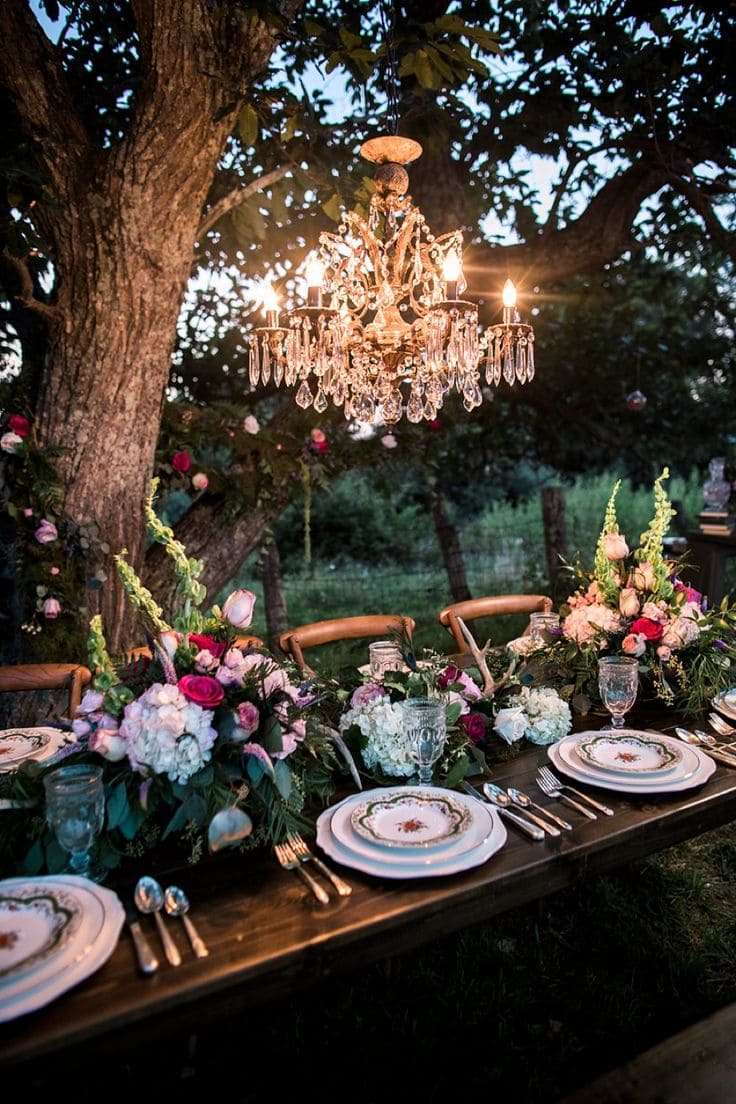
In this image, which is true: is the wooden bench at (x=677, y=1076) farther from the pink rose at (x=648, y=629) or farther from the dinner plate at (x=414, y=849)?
the pink rose at (x=648, y=629)

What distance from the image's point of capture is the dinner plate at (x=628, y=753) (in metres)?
1.43

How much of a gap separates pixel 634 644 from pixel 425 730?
0.72 m

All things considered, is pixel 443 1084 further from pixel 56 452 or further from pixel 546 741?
pixel 56 452

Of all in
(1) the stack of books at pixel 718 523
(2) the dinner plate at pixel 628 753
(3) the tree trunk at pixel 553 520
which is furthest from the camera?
(3) the tree trunk at pixel 553 520

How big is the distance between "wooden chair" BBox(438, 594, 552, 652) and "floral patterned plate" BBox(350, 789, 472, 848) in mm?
1268

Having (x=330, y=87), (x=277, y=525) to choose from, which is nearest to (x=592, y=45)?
(x=330, y=87)

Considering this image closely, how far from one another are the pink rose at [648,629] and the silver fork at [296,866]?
3.54ft

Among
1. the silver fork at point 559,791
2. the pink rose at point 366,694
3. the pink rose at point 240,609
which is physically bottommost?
the silver fork at point 559,791

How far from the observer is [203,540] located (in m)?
3.52

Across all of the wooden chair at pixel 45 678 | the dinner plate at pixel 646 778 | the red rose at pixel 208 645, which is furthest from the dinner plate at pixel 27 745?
the dinner plate at pixel 646 778

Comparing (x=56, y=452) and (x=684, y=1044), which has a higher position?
(x=56, y=452)

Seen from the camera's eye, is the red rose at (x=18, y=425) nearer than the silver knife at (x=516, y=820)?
No

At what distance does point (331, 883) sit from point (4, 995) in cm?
45

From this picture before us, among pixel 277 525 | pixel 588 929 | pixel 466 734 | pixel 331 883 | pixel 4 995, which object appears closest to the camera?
pixel 4 995
